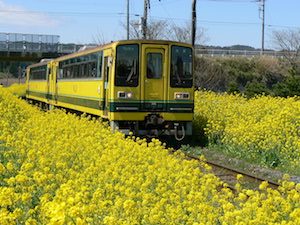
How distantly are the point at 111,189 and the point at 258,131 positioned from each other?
766 cm

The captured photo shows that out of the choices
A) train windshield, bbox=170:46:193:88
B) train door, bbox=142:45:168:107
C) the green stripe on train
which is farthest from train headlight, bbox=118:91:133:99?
train windshield, bbox=170:46:193:88

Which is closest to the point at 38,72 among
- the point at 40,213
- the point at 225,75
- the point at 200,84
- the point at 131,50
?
the point at 200,84

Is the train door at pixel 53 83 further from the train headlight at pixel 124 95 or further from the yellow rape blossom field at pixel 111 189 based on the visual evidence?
the yellow rape blossom field at pixel 111 189

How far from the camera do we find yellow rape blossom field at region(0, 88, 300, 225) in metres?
4.62

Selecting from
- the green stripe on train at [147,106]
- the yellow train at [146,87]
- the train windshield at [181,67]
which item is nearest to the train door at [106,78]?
the yellow train at [146,87]

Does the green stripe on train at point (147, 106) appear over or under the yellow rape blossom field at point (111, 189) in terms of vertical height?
over

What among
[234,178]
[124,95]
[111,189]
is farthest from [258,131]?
[111,189]

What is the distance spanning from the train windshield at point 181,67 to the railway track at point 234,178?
3.21 meters

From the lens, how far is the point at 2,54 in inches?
2233

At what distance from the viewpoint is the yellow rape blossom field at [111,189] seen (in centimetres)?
462

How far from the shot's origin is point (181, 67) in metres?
14.9

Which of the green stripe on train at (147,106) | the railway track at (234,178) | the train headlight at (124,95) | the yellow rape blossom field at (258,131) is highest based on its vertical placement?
the train headlight at (124,95)

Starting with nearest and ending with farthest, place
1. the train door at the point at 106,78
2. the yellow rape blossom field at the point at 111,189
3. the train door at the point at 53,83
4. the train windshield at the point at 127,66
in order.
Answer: the yellow rape blossom field at the point at 111,189
the train windshield at the point at 127,66
the train door at the point at 106,78
the train door at the point at 53,83

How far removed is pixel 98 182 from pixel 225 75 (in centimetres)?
4406
